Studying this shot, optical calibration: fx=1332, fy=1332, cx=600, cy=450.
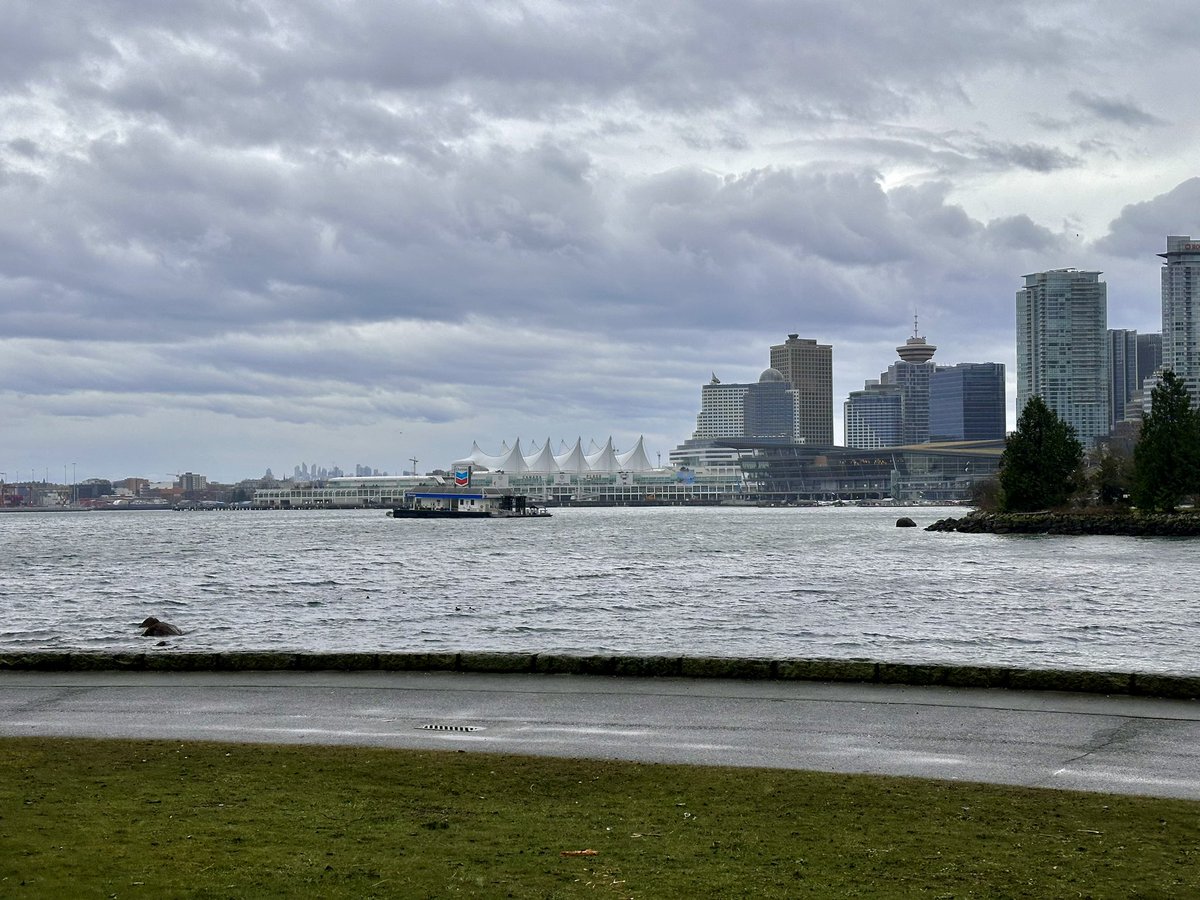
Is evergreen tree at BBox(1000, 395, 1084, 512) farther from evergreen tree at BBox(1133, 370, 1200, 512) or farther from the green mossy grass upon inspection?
the green mossy grass

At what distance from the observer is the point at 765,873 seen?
7.02 m

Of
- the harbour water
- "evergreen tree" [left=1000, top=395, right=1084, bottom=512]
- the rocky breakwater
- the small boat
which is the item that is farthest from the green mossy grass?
the small boat

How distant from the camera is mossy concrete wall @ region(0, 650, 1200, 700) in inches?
546

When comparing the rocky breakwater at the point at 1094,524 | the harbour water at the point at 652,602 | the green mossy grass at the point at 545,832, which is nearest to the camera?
the green mossy grass at the point at 545,832

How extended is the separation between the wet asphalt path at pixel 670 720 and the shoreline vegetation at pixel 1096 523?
7980cm

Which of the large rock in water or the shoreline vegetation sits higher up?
the shoreline vegetation

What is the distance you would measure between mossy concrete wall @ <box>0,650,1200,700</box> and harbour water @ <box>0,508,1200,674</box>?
3.87 metres

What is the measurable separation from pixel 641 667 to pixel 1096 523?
3375 inches

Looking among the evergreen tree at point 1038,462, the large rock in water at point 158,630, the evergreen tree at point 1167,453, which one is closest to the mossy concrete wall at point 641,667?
the large rock in water at point 158,630

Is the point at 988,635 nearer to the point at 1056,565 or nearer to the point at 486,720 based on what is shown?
the point at 486,720

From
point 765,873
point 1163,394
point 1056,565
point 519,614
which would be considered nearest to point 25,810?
point 765,873

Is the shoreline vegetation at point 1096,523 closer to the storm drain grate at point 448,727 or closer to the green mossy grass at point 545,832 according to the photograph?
the storm drain grate at point 448,727

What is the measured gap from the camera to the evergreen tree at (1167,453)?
90875mm

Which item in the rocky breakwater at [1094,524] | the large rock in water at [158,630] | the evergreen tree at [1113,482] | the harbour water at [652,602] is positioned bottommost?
the harbour water at [652,602]
